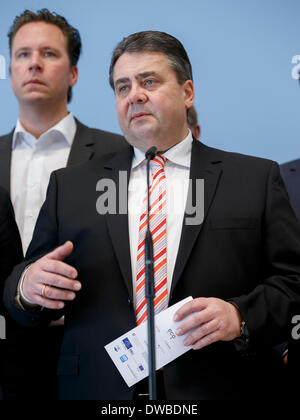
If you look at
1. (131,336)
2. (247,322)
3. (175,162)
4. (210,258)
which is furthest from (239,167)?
(131,336)

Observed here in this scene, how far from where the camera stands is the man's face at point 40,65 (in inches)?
101

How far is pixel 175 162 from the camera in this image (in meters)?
2.03

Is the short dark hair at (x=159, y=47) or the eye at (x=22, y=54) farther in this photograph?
the eye at (x=22, y=54)

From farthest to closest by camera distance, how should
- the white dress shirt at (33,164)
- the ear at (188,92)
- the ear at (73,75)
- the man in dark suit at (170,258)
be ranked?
1. the ear at (73,75)
2. the white dress shirt at (33,164)
3. the ear at (188,92)
4. the man in dark suit at (170,258)

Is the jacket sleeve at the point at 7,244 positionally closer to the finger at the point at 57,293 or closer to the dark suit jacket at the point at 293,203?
the finger at the point at 57,293

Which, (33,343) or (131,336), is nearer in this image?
(131,336)

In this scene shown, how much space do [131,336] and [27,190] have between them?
1.07 metres

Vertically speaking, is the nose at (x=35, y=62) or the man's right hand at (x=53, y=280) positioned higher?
the nose at (x=35, y=62)

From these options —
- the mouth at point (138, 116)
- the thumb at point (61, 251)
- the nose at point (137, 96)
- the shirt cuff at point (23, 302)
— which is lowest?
the shirt cuff at point (23, 302)

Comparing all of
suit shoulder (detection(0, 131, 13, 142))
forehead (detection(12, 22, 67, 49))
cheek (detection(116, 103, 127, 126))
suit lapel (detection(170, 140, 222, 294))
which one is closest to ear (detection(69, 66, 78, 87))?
forehead (detection(12, 22, 67, 49))

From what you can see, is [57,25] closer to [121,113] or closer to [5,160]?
[5,160]

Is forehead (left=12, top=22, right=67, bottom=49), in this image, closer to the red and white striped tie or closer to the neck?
the neck

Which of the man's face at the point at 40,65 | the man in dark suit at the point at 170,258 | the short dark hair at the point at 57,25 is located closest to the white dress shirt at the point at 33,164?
the man's face at the point at 40,65
